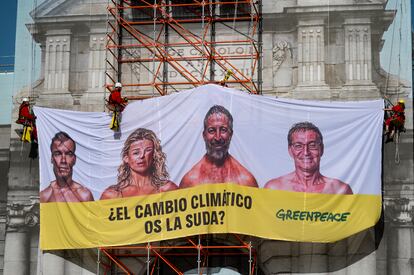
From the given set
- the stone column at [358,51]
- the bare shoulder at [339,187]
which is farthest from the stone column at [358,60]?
the bare shoulder at [339,187]

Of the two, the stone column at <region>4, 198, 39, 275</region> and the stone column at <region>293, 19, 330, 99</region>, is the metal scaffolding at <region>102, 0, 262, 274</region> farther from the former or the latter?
the stone column at <region>4, 198, 39, 275</region>

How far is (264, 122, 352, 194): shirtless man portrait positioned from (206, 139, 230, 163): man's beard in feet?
4.05

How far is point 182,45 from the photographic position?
23359mm

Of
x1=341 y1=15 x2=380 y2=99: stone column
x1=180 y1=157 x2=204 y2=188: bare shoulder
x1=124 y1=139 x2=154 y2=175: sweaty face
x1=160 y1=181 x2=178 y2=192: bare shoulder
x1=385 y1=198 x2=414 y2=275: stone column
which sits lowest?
x1=385 y1=198 x2=414 y2=275: stone column

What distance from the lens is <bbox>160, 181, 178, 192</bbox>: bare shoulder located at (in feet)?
70.7

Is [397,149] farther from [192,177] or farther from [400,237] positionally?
[192,177]

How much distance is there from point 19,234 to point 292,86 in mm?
7645

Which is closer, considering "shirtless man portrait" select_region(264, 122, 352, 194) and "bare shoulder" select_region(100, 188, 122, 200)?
"shirtless man portrait" select_region(264, 122, 352, 194)

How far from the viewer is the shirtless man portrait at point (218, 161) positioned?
69.8ft

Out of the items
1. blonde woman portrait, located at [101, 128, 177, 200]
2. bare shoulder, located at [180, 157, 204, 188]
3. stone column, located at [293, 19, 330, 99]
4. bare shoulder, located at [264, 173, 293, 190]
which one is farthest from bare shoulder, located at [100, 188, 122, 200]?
stone column, located at [293, 19, 330, 99]

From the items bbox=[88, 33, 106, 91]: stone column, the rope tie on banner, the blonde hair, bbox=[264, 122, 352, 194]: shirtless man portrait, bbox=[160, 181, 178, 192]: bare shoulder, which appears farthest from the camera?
bbox=[88, 33, 106, 91]: stone column

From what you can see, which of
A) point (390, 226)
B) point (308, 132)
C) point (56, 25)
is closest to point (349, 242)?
point (390, 226)

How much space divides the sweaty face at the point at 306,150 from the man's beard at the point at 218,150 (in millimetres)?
1511

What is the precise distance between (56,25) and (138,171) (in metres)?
4.70
